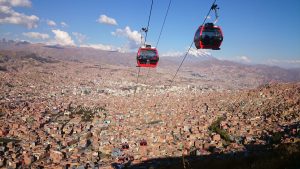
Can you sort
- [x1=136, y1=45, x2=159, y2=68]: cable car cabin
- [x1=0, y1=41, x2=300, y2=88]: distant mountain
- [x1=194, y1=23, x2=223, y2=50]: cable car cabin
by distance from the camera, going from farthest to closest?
[x1=0, y1=41, x2=300, y2=88]: distant mountain
[x1=136, y1=45, x2=159, y2=68]: cable car cabin
[x1=194, y1=23, x2=223, y2=50]: cable car cabin

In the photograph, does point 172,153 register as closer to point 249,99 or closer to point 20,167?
point 20,167

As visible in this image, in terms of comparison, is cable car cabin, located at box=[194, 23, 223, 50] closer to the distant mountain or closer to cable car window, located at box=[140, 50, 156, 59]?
cable car window, located at box=[140, 50, 156, 59]

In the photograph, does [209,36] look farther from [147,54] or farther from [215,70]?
[215,70]

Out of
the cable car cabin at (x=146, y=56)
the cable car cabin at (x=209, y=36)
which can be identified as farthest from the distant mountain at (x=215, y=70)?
the cable car cabin at (x=209, y=36)

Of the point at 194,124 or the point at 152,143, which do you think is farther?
the point at 194,124

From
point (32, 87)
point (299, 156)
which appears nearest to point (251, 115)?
point (299, 156)

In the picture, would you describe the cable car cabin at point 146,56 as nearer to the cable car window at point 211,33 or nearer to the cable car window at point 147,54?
the cable car window at point 147,54

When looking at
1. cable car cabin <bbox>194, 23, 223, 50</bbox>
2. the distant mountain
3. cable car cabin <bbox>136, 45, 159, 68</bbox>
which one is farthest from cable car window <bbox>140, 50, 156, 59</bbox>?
the distant mountain
